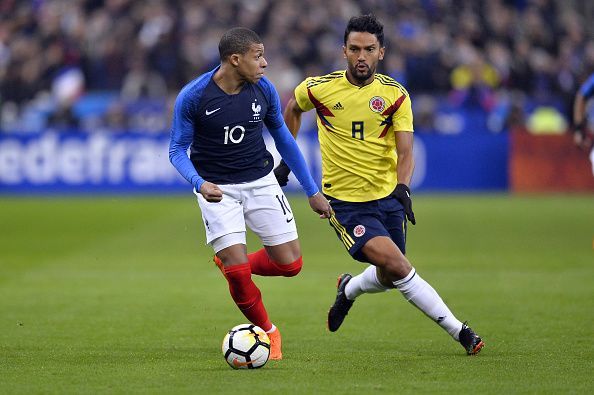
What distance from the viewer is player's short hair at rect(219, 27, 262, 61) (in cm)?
774

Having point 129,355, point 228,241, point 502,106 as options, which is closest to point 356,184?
point 228,241

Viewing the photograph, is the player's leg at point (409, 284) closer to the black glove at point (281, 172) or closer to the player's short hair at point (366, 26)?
the black glove at point (281, 172)

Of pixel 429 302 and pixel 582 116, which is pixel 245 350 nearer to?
pixel 429 302

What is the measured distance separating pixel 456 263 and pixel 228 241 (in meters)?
6.82

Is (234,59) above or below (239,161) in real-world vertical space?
above

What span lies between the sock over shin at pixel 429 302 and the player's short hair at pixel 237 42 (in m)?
1.86

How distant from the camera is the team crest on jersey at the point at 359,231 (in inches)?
321

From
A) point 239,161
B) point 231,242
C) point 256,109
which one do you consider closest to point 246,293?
point 231,242

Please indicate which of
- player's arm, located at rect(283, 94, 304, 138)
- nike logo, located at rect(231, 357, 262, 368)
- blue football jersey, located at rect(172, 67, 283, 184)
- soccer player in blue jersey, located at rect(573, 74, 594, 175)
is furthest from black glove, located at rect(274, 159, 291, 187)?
soccer player in blue jersey, located at rect(573, 74, 594, 175)

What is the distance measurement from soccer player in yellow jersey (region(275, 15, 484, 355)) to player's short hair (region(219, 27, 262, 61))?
0.80 m

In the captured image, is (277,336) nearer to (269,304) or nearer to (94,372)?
(94,372)

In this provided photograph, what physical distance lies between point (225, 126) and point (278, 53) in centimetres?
1802

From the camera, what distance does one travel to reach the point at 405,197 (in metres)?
A: 8.02

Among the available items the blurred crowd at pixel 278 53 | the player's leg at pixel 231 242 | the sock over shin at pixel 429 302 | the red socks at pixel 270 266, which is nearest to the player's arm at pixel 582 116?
the sock over shin at pixel 429 302
